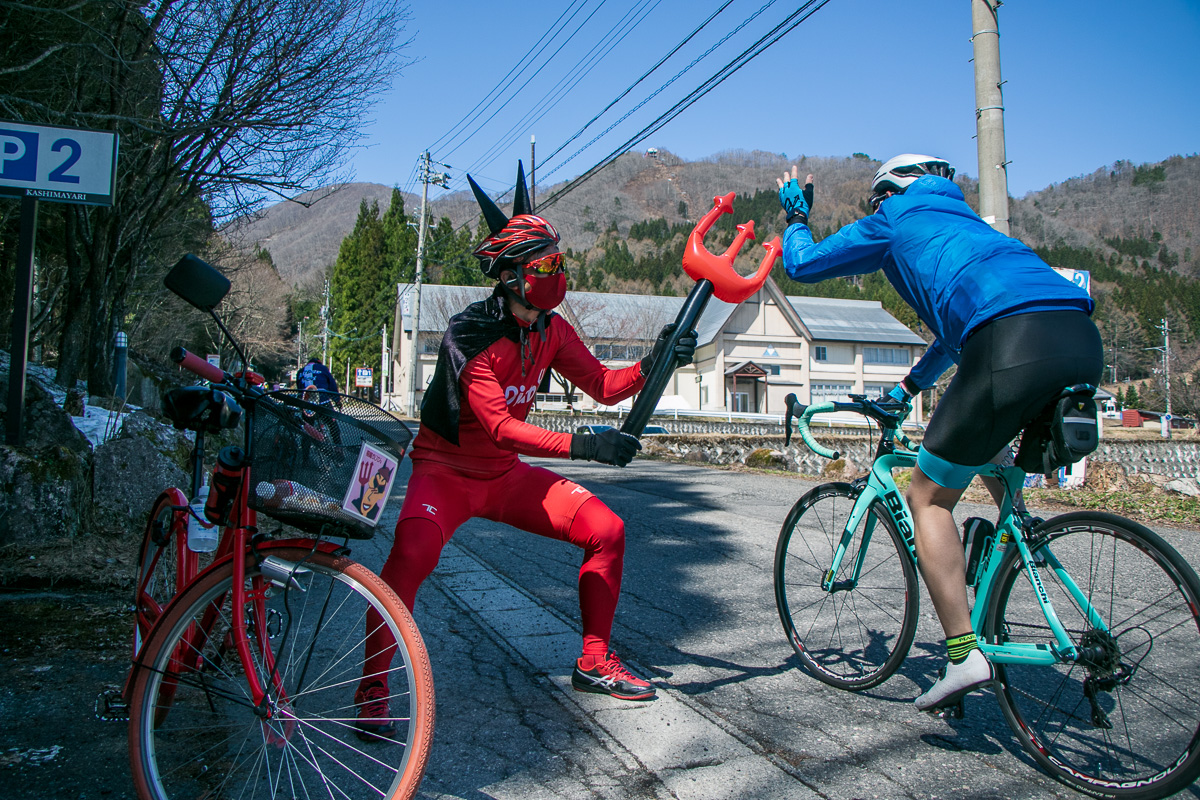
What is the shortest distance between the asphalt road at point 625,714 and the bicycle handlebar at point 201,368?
3.96 feet

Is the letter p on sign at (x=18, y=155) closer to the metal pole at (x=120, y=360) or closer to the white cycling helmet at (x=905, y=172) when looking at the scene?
the metal pole at (x=120, y=360)

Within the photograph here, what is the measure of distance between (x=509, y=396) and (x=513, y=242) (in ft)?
1.97

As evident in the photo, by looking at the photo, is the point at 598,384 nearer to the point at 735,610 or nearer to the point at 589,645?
the point at 589,645

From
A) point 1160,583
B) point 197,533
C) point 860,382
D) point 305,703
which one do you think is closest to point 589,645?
point 305,703

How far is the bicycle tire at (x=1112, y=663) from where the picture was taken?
2.09m

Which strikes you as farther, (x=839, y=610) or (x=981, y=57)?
(x=981, y=57)

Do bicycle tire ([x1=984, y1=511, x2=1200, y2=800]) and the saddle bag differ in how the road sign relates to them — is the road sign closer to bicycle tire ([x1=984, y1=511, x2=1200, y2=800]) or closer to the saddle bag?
the saddle bag

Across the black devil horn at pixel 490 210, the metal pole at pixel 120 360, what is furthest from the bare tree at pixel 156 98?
the black devil horn at pixel 490 210

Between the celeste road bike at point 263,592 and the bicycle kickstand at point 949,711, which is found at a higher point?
the celeste road bike at point 263,592

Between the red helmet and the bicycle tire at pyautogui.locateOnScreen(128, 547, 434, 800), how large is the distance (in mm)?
1372

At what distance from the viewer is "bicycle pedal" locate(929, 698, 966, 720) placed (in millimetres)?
2490

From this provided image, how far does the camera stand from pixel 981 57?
8266mm

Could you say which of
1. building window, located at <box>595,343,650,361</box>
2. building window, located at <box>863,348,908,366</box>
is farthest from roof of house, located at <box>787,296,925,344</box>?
building window, located at <box>595,343,650,361</box>

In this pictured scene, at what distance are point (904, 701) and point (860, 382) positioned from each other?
52.7 meters
